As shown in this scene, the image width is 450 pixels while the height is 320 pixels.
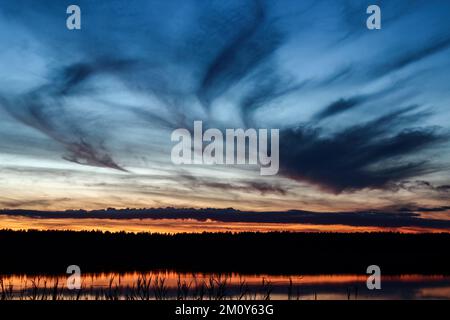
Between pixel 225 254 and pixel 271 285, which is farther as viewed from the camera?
pixel 225 254

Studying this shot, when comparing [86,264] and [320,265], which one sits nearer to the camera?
[86,264]

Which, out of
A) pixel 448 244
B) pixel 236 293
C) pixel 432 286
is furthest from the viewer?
pixel 448 244

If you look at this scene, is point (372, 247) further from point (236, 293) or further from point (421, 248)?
point (236, 293)

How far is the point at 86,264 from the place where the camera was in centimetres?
5262

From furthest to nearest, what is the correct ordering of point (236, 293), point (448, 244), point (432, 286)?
point (448, 244) < point (432, 286) < point (236, 293)
